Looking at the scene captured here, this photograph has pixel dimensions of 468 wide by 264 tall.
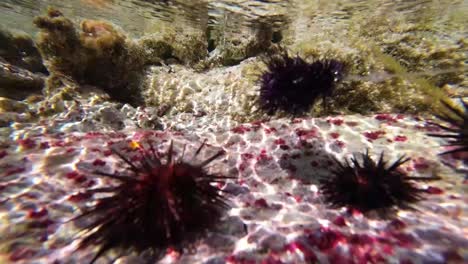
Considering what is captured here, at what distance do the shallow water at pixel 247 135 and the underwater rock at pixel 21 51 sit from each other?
18.9 ft

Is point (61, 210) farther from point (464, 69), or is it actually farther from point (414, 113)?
point (464, 69)

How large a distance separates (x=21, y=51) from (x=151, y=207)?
1629 cm

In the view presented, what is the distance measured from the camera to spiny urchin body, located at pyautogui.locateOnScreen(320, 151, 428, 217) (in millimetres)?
3250

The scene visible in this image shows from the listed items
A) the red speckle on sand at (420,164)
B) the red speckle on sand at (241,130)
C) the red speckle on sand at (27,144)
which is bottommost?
the red speckle on sand at (27,144)

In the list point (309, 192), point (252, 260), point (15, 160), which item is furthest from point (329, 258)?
point (15, 160)

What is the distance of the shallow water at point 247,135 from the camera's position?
2.88 m

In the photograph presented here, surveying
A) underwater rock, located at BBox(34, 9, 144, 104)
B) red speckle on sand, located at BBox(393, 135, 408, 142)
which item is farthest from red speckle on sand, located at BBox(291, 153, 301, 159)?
underwater rock, located at BBox(34, 9, 144, 104)

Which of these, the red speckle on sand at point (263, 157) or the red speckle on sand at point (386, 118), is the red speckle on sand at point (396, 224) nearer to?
the red speckle on sand at point (263, 157)

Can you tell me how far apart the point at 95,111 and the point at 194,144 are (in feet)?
11.0

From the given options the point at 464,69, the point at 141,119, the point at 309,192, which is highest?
the point at 464,69

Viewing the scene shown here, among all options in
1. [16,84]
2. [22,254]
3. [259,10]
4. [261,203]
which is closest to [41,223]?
[22,254]

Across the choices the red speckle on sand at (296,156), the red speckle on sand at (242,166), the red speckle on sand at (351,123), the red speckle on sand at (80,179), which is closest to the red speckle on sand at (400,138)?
the red speckle on sand at (351,123)

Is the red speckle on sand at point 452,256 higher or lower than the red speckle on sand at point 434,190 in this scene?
lower

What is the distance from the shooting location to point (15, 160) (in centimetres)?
404
